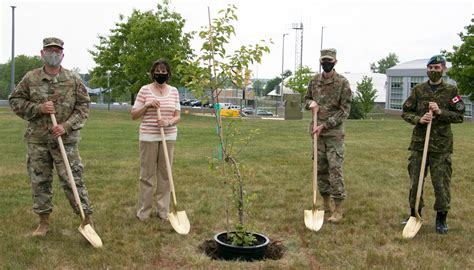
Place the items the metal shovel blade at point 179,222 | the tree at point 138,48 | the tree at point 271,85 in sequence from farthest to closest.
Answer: the tree at point 271,85 < the tree at point 138,48 < the metal shovel blade at point 179,222

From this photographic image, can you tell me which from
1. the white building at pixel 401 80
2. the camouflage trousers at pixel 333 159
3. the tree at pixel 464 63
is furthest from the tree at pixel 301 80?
the camouflage trousers at pixel 333 159

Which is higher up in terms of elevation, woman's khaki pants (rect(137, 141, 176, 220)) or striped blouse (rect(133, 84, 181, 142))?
striped blouse (rect(133, 84, 181, 142))

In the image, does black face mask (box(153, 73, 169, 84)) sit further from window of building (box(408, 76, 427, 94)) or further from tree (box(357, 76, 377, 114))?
window of building (box(408, 76, 427, 94))

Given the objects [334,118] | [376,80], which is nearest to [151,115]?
[334,118]

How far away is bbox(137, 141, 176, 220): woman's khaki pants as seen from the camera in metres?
6.03

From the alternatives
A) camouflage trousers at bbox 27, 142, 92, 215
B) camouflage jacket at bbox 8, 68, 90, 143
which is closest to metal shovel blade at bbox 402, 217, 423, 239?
camouflage trousers at bbox 27, 142, 92, 215

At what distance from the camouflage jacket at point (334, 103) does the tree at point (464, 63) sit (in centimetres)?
2927

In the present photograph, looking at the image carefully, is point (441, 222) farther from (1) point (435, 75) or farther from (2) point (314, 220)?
(1) point (435, 75)

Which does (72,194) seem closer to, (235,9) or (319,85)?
(235,9)

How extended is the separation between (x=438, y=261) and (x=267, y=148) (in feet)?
30.0

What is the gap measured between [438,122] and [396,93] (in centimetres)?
5079

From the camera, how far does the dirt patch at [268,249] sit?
194 inches

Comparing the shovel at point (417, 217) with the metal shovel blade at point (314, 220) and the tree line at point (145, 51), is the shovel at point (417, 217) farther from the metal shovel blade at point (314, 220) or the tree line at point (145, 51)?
the tree line at point (145, 51)

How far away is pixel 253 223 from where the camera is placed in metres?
6.01
